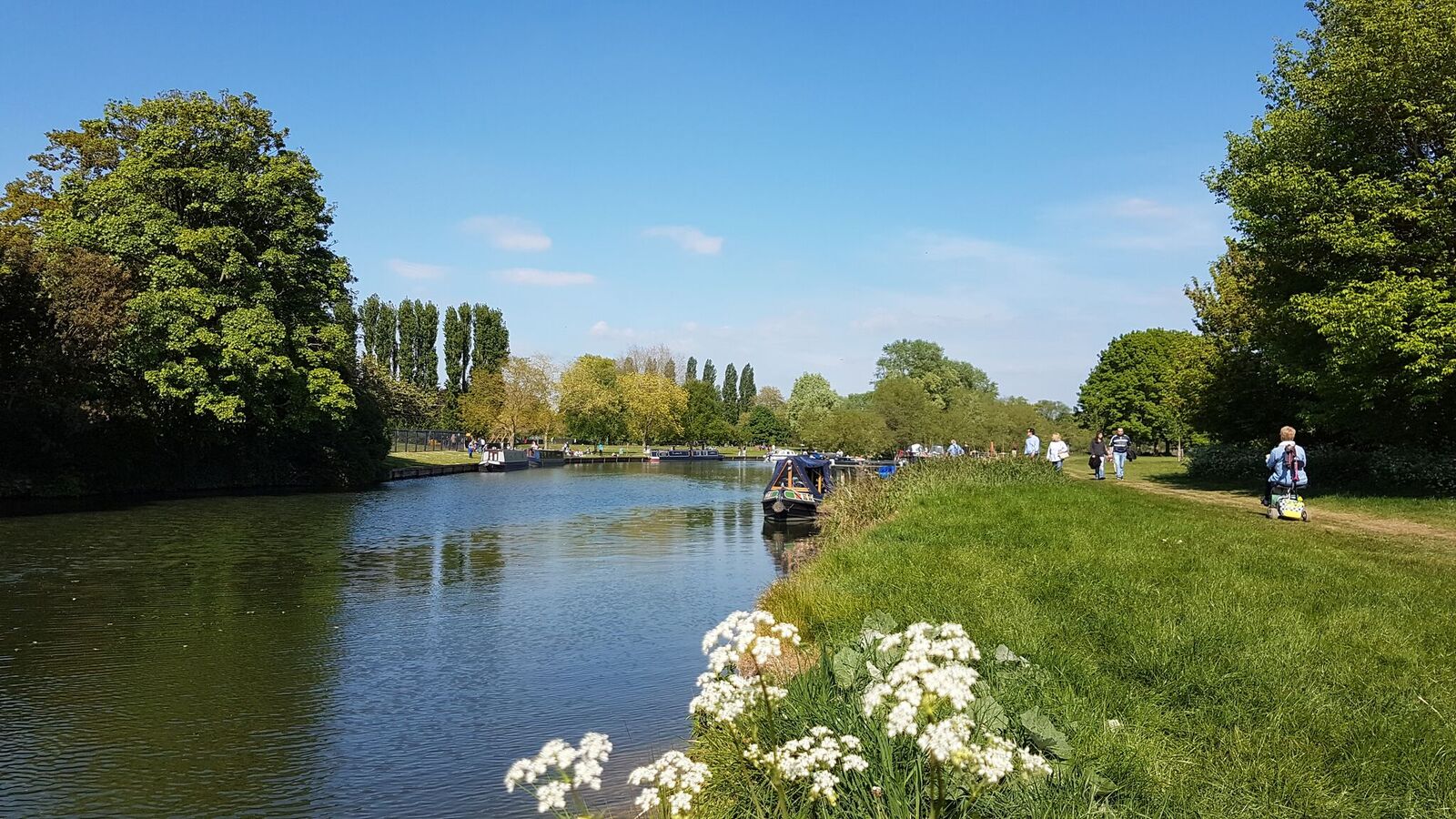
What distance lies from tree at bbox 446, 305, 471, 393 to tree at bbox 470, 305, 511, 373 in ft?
2.77

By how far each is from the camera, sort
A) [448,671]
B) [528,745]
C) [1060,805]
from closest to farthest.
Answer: [1060,805]
[528,745]
[448,671]

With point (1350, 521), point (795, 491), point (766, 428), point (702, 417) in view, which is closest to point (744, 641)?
point (1350, 521)

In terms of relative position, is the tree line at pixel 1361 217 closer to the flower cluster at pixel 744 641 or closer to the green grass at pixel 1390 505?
the green grass at pixel 1390 505

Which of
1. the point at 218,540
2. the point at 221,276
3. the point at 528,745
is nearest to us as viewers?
the point at 528,745

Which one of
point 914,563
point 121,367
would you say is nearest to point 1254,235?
point 914,563

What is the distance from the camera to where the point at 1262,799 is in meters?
4.45

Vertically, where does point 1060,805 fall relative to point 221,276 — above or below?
below

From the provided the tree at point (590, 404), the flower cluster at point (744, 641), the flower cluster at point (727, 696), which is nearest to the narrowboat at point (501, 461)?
the tree at point (590, 404)

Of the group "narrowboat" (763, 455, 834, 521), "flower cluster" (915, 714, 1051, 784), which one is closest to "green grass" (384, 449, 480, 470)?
"narrowboat" (763, 455, 834, 521)

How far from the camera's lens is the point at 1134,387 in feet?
236

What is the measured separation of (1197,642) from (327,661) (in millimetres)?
9149

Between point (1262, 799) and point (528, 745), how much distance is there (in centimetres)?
564

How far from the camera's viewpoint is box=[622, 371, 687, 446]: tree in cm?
10419

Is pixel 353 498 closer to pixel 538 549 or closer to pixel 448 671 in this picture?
pixel 538 549
